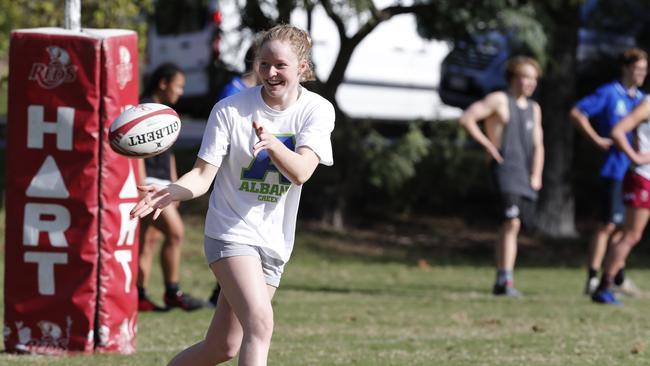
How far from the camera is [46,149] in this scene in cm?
760

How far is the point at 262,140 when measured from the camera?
16.9 ft

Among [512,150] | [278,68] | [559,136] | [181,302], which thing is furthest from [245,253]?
[559,136]

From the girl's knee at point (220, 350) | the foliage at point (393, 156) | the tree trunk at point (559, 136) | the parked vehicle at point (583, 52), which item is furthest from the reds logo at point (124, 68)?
the tree trunk at point (559, 136)

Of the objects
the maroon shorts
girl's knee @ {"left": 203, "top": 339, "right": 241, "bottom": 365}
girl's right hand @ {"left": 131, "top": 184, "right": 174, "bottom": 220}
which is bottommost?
the maroon shorts

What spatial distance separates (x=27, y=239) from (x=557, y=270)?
9676mm

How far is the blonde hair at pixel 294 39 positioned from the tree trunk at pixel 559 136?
13.4 m

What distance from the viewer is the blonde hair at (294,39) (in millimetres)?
5570

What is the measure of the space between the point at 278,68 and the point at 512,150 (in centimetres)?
624

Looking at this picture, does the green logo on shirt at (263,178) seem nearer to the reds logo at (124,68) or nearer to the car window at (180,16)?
the reds logo at (124,68)

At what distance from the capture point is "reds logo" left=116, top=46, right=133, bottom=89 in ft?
25.2

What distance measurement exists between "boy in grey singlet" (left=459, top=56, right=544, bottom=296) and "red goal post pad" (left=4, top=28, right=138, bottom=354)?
14.9 feet

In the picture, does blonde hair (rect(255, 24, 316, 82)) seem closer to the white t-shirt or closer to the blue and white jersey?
the white t-shirt

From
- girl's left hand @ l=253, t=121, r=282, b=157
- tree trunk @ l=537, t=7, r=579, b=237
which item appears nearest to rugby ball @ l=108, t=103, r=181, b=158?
girl's left hand @ l=253, t=121, r=282, b=157

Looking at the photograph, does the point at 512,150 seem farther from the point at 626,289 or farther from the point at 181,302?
the point at 181,302
